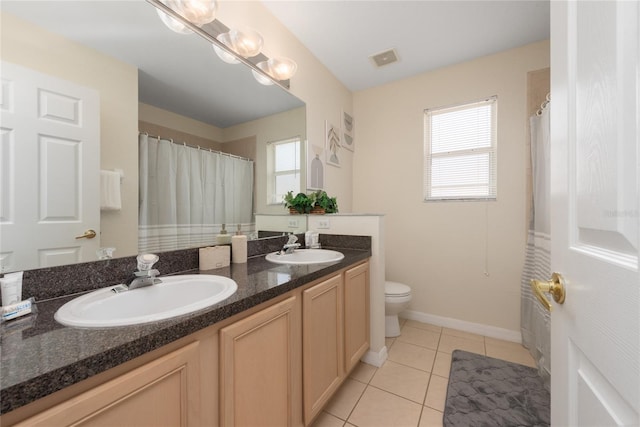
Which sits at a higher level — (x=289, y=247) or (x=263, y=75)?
(x=263, y=75)

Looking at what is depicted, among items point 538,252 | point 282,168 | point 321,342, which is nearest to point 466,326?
point 538,252

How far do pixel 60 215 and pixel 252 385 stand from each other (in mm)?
889

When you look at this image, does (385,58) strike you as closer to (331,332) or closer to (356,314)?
(356,314)

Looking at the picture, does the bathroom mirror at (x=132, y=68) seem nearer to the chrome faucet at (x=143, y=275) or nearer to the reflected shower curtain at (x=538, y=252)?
the chrome faucet at (x=143, y=275)

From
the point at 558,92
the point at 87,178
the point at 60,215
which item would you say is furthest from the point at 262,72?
the point at 558,92

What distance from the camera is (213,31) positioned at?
1.36 metres

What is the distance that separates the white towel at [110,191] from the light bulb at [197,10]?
34.1 inches

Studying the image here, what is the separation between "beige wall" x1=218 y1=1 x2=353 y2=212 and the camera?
165 centimetres

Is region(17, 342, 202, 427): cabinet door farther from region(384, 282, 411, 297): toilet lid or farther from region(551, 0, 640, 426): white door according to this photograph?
region(384, 282, 411, 297): toilet lid

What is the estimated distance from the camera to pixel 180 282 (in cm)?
97

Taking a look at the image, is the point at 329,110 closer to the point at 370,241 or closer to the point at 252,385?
the point at 370,241

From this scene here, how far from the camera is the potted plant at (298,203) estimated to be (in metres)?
1.94

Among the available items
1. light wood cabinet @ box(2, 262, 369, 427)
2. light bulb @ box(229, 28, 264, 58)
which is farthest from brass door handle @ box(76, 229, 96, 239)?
light bulb @ box(229, 28, 264, 58)

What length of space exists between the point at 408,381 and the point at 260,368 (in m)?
1.24
